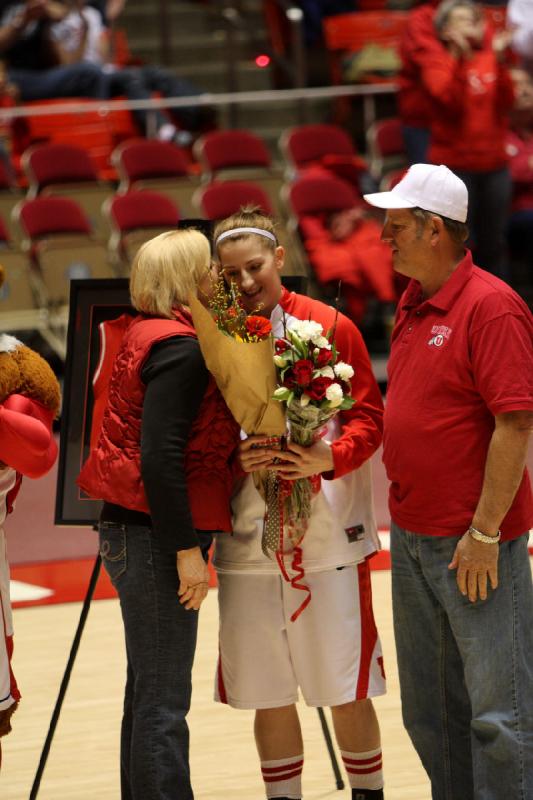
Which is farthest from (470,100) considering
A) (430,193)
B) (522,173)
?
(430,193)

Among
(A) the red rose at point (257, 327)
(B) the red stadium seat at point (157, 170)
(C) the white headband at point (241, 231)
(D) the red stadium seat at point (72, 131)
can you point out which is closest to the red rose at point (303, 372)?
(A) the red rose at point (257, 327)

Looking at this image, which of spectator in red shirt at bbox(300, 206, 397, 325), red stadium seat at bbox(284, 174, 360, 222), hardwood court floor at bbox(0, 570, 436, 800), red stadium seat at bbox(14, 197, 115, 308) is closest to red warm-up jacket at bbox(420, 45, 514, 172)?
spectator in red shirt at bbox(300, 206, 397, 325)

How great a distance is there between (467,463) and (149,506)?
735 millimetres

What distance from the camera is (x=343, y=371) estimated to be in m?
3.15

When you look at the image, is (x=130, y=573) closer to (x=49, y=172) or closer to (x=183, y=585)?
(x=183, y=585)

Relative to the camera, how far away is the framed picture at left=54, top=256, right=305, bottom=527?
409 cm

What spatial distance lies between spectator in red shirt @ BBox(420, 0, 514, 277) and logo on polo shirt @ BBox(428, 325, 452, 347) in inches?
224

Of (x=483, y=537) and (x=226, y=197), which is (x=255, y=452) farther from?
(x=226, y=197)

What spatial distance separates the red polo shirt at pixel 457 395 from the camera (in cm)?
299

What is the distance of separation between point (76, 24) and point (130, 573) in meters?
9.24

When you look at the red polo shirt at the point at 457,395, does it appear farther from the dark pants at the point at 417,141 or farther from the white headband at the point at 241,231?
the dark pants at the point at 417,141

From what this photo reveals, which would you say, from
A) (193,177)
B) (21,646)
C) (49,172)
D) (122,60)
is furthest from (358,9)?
(21,646)

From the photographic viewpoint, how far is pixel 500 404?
2.96 meters

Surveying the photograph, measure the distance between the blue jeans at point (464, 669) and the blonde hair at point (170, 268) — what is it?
78 cm
